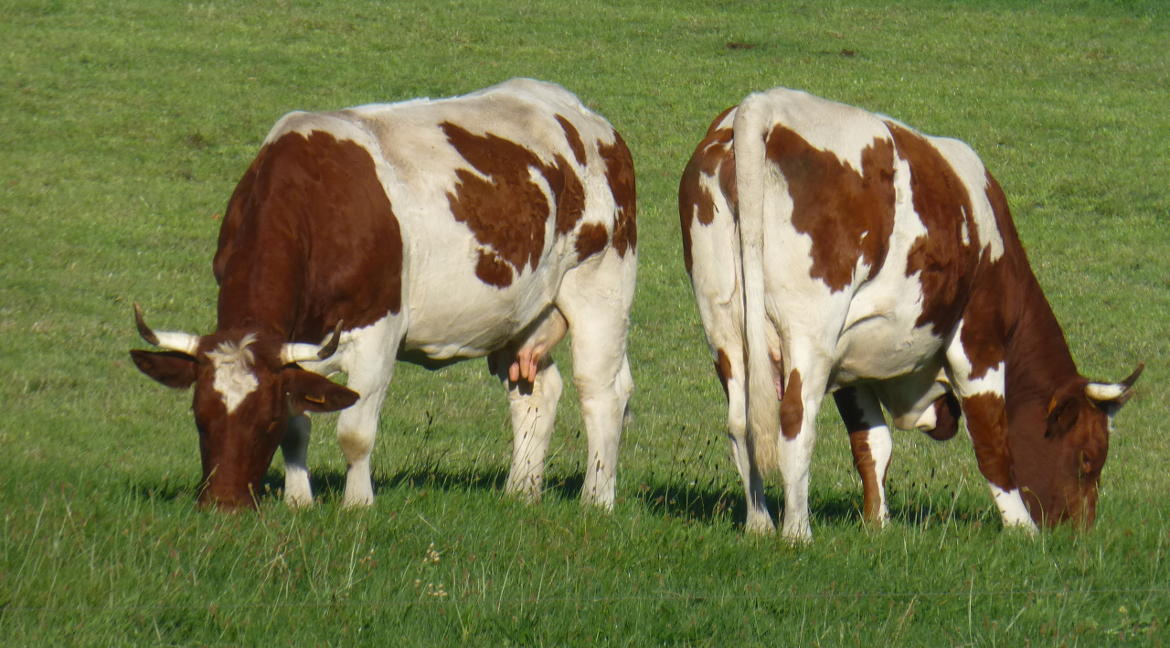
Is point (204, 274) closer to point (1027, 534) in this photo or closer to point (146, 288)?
point (146, 288)

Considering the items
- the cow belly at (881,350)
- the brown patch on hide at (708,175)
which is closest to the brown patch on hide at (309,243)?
the brown patch on hide at (708,175)

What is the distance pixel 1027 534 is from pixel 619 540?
2.46 meters

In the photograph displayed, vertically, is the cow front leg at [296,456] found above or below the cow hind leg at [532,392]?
above

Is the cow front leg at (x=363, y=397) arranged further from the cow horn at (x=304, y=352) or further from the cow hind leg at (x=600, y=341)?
the cow hind leg at (x=600, y=341)

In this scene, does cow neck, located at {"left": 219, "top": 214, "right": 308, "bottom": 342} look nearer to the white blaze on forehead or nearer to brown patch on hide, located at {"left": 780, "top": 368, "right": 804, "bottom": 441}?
the white blaze on forehead

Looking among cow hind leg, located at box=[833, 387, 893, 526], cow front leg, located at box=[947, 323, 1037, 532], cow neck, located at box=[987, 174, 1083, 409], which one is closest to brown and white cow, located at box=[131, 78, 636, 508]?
cow hind leg, located at box=[833, 387, 893, 526]

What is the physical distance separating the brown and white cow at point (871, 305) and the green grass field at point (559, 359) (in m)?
0.46

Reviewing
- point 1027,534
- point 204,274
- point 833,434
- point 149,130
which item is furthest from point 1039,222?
point 1027,534

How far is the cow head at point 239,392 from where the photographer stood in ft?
21.9

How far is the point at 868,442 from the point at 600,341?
1.77 meters

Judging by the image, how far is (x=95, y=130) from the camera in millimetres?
23500

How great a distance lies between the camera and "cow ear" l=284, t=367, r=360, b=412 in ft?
22.5

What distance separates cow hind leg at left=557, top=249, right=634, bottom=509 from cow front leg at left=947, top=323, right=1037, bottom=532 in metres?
2.17

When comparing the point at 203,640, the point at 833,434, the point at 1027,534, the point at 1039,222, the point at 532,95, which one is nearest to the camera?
the point at 203,640
